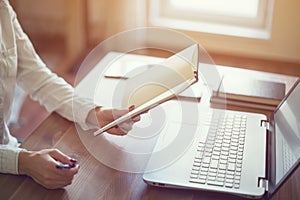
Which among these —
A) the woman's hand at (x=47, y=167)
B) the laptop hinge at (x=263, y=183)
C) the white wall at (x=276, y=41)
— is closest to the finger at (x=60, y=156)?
the woman's hand at (x=47, y=167)

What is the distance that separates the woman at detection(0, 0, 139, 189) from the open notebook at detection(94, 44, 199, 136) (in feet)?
0.26

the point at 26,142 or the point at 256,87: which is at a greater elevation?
the point at 256,87

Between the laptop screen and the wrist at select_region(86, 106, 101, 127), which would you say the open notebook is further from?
the laptop screen

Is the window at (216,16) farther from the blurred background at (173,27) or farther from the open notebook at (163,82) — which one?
the open notebook at (163,82)

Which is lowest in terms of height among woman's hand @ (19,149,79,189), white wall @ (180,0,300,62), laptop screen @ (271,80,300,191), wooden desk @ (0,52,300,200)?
wooden desk @ (0,52,300,200)

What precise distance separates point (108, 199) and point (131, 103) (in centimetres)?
24

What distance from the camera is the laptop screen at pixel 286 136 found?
105 cm

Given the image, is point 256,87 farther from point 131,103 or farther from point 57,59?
point 57,59

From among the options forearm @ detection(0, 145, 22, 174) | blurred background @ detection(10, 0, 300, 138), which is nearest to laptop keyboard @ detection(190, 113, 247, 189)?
forearm @ detection(0, 145, 22, 174)

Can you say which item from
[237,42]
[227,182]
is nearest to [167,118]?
[227,182]

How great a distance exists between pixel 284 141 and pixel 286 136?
0.01 meters

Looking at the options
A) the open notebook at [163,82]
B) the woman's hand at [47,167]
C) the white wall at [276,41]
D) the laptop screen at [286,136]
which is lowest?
the woman's hand at [47,167]

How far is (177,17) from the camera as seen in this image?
2777 millimetres

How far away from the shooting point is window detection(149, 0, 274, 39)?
265cm
